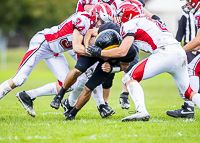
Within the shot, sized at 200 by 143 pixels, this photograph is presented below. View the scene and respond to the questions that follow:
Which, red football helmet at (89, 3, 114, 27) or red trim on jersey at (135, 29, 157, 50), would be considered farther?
red football helmet at (89, 3, 114, 27)

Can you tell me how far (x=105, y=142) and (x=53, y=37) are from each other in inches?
94.3

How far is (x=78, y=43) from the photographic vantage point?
5.05 m

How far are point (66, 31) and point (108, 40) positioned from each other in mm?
915

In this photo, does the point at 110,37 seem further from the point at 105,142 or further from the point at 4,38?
the point at 4,38

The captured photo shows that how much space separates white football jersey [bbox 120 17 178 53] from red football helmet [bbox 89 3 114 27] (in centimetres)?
54

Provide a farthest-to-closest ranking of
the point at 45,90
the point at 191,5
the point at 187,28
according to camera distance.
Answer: the point at 187,28
the point at 45,90
the point at 191,5

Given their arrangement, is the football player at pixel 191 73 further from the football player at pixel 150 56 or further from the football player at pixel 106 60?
the football player at pixel 106 60

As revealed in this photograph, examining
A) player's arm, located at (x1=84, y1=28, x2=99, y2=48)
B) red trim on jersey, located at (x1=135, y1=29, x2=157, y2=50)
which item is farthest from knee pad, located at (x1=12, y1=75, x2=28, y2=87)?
red trim on jersey, located at (x1=135, y1=29, x2=157, y2=50)

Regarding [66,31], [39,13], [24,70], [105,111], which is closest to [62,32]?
[66,31]

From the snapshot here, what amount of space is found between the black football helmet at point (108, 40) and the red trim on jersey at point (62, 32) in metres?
0.72

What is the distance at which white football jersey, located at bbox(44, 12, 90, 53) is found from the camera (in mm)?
5148

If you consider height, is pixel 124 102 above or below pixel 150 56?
below

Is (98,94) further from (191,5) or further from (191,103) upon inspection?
(191,5)

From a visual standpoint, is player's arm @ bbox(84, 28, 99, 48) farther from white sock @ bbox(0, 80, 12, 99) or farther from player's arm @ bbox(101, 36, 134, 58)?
white sock @ bbox(0, 80, 12, 99)
